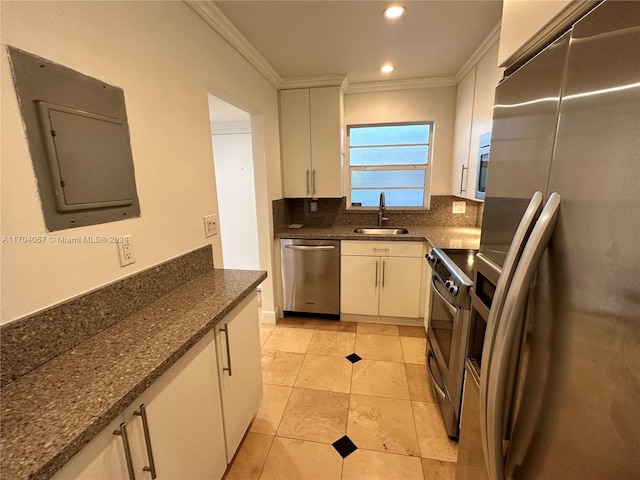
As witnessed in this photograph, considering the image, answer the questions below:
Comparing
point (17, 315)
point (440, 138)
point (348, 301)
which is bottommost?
point (348, 301)

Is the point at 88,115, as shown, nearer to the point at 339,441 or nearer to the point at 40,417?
the point at 40,417

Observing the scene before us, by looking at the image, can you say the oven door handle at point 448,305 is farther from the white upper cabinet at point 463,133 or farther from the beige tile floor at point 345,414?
the white upper cabinet at point 463,133

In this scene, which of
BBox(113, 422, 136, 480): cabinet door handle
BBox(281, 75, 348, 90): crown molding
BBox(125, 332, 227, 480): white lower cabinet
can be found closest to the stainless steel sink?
BBox(281, 75, 348, 90): crown molding

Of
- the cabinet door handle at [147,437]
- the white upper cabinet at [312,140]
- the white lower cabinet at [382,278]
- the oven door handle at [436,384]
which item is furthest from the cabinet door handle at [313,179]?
the cabinet door handle at [147,437]

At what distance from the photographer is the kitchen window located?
10.4ft

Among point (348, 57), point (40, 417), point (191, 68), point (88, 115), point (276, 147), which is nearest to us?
point (40, 417)

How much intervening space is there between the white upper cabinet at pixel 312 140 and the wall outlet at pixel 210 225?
1.36 meters

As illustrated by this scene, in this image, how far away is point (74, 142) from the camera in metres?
0.97

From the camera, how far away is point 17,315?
82cm

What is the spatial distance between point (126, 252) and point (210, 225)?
62 centimetres

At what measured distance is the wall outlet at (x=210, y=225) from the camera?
1727 mm

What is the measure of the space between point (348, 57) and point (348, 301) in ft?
7.28

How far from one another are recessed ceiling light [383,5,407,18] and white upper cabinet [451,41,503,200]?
709 millimetres

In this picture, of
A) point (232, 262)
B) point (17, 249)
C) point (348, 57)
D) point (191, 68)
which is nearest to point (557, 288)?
point (17, 249)
